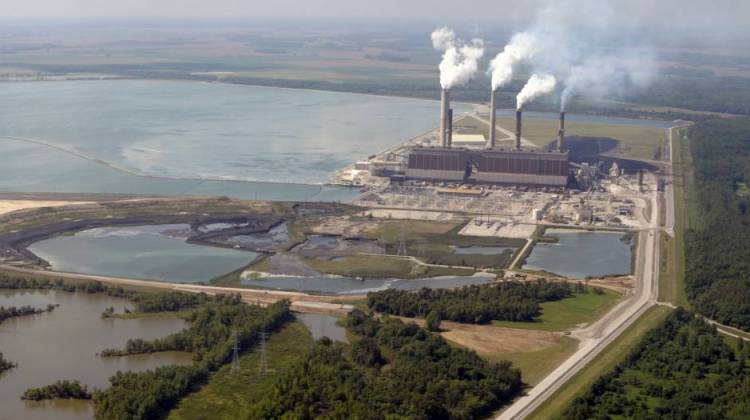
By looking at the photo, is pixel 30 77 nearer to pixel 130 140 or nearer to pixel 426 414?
pixel 130 140

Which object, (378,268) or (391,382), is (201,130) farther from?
(391,382)

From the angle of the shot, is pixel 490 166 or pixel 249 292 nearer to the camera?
pixel 249 292

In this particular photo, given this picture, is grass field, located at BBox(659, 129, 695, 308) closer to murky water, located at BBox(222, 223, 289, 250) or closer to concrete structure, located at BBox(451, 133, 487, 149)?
concrete structure, located at BBox(451, 133, 487, 149)

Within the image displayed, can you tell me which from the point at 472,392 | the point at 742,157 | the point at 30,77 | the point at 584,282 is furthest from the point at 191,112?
the point at 472,392

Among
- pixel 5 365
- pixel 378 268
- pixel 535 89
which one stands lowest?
pixel 5 365

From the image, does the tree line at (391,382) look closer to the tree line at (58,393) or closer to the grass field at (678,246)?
the tree line at (58,393)

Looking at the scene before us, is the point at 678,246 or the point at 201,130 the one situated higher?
the point at 201,130

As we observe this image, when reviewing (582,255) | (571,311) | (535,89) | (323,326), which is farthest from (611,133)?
(323,326)
